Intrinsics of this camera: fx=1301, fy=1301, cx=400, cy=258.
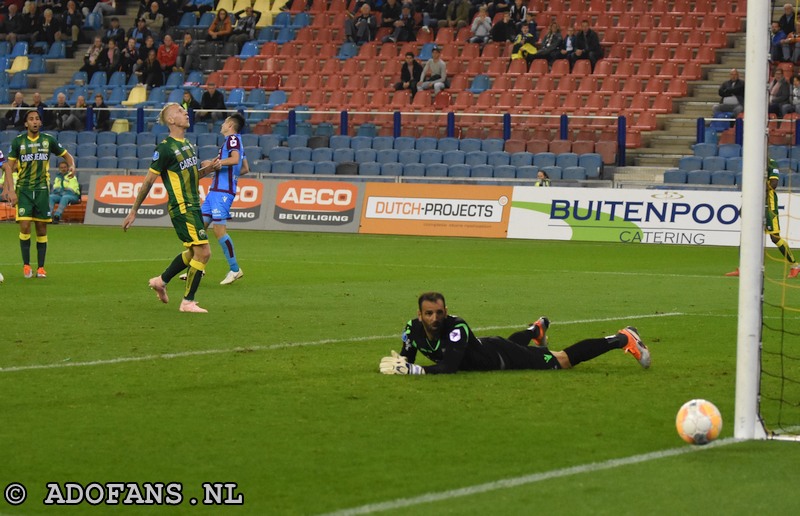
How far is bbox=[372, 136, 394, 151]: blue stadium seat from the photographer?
106ft

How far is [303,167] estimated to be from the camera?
32.3 metres

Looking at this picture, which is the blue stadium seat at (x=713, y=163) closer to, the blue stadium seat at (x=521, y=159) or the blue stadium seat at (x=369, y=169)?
the blue stadium seat at (x=521, y=159)

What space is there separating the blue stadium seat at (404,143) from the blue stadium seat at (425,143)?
0.13 metres

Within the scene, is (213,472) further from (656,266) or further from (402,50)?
(402,50)

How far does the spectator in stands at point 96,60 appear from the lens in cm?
3900

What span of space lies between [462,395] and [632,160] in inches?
900

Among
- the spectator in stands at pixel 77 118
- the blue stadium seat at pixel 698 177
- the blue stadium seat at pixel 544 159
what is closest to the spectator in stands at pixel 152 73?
the spectator in stands at pixel 77 118

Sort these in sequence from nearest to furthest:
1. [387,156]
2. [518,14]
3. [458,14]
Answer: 1. [387,156]
2. [518,14]
3. [458,14]

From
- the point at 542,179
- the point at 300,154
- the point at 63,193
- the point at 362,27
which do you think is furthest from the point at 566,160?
the point at 63,193

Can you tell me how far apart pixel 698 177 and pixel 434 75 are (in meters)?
8.58

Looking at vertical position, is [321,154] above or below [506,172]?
above

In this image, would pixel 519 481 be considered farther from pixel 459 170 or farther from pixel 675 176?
pixel 459 170

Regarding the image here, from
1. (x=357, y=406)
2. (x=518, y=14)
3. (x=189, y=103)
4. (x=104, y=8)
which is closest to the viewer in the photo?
(x=357, y=406)

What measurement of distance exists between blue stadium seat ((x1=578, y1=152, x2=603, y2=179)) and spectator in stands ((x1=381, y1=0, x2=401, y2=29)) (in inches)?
364
